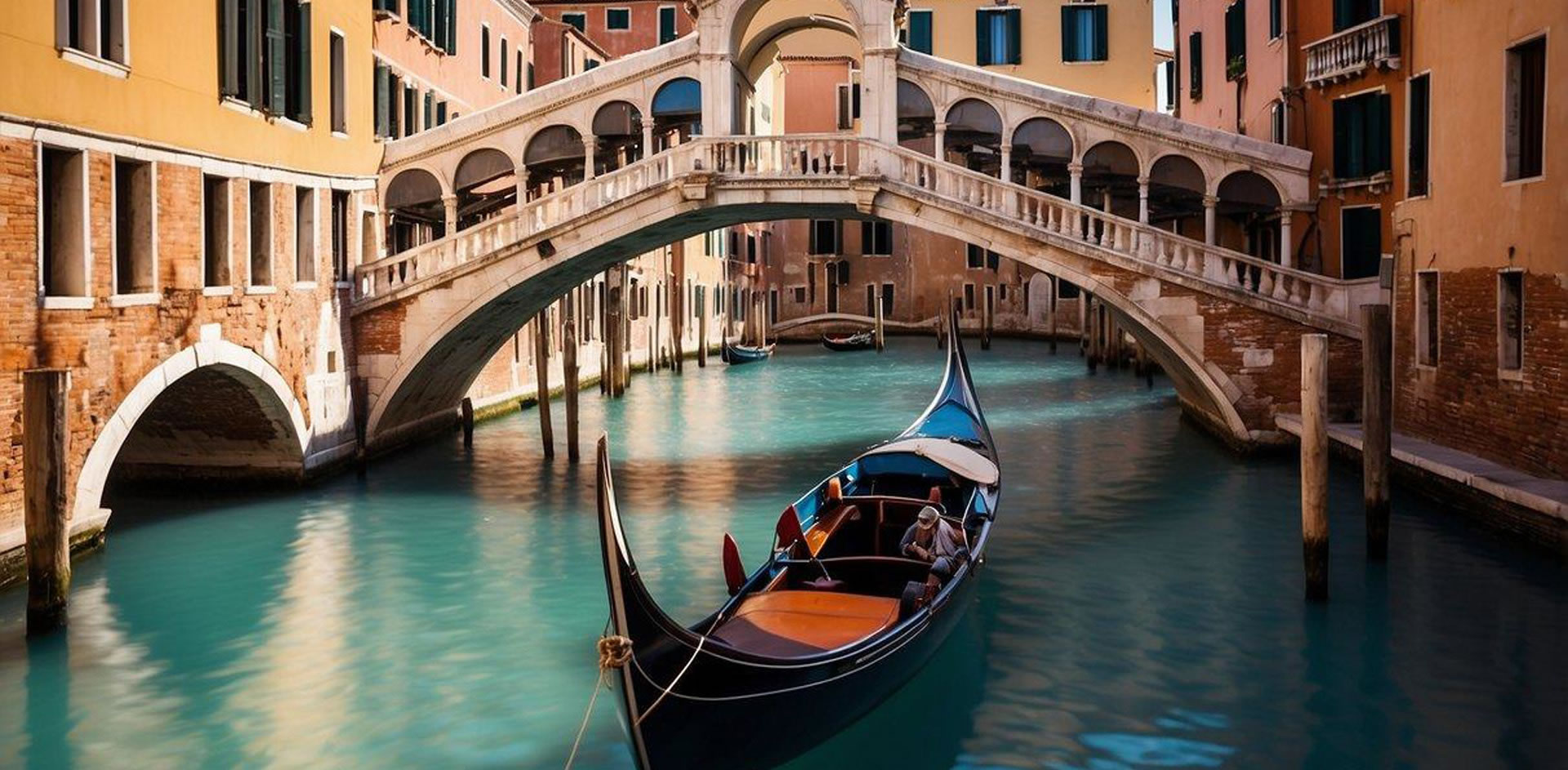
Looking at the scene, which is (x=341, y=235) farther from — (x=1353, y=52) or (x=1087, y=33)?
(x=1087, y=33)

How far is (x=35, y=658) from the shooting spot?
7.34m

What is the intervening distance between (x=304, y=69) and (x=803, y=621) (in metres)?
7.70

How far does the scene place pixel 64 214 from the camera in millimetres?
8969

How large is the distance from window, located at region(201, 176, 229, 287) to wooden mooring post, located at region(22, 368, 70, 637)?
365 cm

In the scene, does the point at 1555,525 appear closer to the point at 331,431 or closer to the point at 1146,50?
the point at 331,431

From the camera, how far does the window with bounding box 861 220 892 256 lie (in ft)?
118

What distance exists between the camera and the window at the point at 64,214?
29.3 feet

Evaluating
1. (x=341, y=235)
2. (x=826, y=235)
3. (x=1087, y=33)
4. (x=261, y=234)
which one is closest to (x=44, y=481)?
(x=261, y=234)

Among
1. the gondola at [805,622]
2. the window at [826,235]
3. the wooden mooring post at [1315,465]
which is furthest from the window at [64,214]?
the window at [826,235]

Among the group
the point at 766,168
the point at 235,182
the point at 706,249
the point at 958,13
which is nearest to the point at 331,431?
the point at 235,182

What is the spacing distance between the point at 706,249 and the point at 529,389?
11094 millimetres

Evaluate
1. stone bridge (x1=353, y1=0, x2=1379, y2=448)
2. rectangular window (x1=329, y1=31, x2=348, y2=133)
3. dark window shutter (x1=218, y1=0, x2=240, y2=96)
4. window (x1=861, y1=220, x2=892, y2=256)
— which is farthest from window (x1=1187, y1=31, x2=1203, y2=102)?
window (x1=861, y1=220, x2=892, y2=256)

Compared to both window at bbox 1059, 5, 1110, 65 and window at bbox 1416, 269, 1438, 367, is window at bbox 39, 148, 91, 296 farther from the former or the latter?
window at bbox 1059, 5, 1110, 65

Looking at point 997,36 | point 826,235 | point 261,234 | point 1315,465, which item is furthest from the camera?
point 826,235
